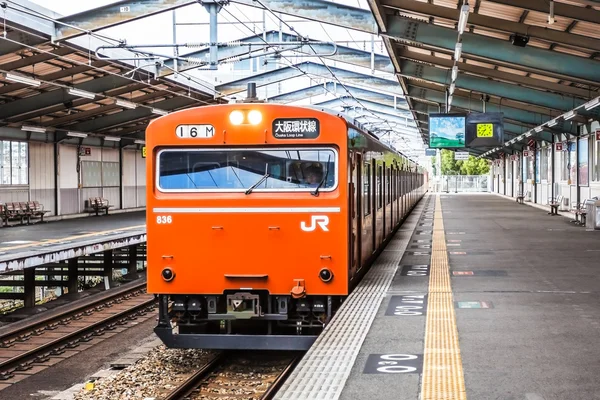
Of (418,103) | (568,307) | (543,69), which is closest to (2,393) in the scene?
(568,307)

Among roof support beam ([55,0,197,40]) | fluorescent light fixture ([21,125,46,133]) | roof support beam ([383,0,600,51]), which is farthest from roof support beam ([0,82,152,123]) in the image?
roof support beam ([383,0,600,51])

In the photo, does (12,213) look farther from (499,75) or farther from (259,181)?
(259,181)

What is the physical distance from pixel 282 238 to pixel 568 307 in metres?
3.55

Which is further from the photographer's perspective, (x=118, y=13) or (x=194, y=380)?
(x=118, y=13)

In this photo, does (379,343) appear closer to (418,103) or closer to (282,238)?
(282,238)

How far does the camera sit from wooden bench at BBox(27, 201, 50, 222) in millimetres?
26348

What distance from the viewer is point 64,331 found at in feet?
38.8

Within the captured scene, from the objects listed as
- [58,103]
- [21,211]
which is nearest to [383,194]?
[58,103]

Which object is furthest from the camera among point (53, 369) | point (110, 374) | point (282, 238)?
point (53, 369)

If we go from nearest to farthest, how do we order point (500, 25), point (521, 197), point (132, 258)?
point (500, 25) → point (132, 258) → point (521, 197)

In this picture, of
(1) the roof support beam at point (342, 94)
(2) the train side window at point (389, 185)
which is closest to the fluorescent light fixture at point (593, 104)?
(2) the train side window at point (389, 185)

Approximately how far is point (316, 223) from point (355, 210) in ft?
4.18

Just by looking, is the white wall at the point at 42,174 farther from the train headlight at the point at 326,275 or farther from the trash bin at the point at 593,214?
the train headlight at the point at 326,275

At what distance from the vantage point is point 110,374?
8.36 m
